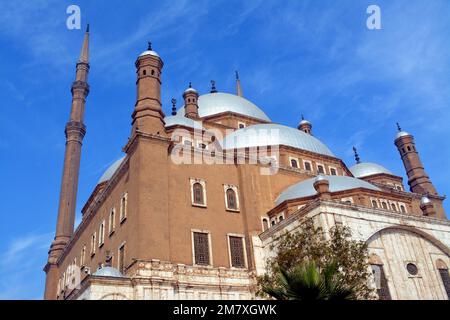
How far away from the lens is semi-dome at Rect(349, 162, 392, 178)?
33469 millimetres

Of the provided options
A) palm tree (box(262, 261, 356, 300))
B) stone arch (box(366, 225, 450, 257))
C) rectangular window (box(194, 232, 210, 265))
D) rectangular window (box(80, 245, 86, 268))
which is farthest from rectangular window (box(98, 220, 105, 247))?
palm tree (box(262, 261, 356, 300))

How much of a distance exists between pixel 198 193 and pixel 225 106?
1357 cm

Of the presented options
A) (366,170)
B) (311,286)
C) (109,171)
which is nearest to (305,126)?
(366,170)

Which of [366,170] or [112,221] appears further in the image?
[366,170]

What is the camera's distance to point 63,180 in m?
32.1

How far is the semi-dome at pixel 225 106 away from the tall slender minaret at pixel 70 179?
836 cm

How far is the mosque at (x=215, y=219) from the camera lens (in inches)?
661

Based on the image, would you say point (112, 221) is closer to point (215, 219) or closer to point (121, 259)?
point (121, 259)

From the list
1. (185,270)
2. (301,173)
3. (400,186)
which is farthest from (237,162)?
(400,186)

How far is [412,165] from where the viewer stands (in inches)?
1230

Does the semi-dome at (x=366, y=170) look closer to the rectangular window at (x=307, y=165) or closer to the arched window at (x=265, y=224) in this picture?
the rectangular window at (x=307, y=165)

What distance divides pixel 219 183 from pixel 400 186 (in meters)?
18.7

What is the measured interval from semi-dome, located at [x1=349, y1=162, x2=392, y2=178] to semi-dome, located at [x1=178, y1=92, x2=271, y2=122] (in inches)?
306

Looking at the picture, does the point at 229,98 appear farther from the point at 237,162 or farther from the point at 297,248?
the point at 297,248
